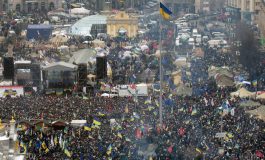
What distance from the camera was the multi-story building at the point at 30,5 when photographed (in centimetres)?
10788

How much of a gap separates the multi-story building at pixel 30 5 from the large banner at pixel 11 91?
58.6 meters

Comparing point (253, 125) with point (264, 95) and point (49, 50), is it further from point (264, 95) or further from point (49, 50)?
point (49, 50)

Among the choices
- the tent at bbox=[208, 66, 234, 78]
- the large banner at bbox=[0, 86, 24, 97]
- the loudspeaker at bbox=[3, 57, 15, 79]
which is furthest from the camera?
the loudspeaker at bbox=[3, 57, 15, 79]

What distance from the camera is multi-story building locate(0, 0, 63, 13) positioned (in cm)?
10788

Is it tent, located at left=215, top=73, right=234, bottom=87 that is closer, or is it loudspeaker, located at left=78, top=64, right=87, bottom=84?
tent, located at left=215, top=73, right=234, bottom=87

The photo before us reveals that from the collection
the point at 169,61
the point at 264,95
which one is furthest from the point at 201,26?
the point at 264,95

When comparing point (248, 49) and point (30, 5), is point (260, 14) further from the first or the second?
point (30, 5)

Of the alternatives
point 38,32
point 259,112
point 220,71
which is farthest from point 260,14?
point 259,112

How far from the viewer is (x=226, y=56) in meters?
61.9

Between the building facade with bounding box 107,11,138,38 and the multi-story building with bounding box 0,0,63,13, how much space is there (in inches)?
1059

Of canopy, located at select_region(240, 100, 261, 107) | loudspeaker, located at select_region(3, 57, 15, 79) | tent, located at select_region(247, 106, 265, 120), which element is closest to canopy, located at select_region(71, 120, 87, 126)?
tent, located at select_region(247, 106, 265, 120)

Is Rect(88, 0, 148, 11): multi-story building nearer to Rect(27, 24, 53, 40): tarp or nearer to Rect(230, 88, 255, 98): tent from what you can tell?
Rect(27, 24, 53, 40): tarp

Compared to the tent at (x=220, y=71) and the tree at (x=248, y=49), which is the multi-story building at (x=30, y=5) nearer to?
the tree at (x=248, y=49)

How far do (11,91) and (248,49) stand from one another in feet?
64.0
